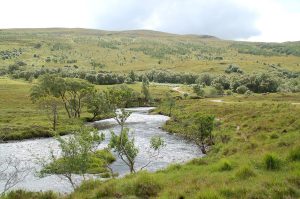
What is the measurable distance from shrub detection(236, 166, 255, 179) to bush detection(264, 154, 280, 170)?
152 centimetres

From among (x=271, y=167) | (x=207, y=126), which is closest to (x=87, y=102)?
(x=207, y=126)

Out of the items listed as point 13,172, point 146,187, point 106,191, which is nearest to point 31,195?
point 106,191

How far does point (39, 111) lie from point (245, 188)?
12062 centimetres

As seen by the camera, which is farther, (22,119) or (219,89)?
(219,89)

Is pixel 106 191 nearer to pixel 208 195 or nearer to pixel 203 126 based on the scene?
pixel 208 195

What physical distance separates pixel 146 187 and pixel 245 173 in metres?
5.96

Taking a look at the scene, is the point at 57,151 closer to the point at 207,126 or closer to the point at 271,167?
the point at 207,126

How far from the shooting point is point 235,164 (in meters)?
26.3

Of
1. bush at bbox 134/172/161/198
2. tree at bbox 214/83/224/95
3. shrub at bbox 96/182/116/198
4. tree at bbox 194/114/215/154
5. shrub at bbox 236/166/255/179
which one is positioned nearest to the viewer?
shrub at bbox 236/166/255/179

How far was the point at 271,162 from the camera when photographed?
77.7 ft

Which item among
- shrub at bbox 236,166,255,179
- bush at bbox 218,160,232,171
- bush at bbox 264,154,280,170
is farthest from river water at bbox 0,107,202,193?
bush at bbox 264,154,280,170

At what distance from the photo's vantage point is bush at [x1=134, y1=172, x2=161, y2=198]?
23.1 metres

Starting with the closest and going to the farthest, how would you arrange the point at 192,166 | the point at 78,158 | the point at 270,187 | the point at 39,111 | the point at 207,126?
the point at 270,187, the point at 192,166, the point at 78,158, the point at 207,126, the point at 39,111

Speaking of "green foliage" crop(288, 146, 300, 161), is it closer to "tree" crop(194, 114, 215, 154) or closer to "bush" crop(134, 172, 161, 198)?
"bush" crop(134, 172, 161, 198)
